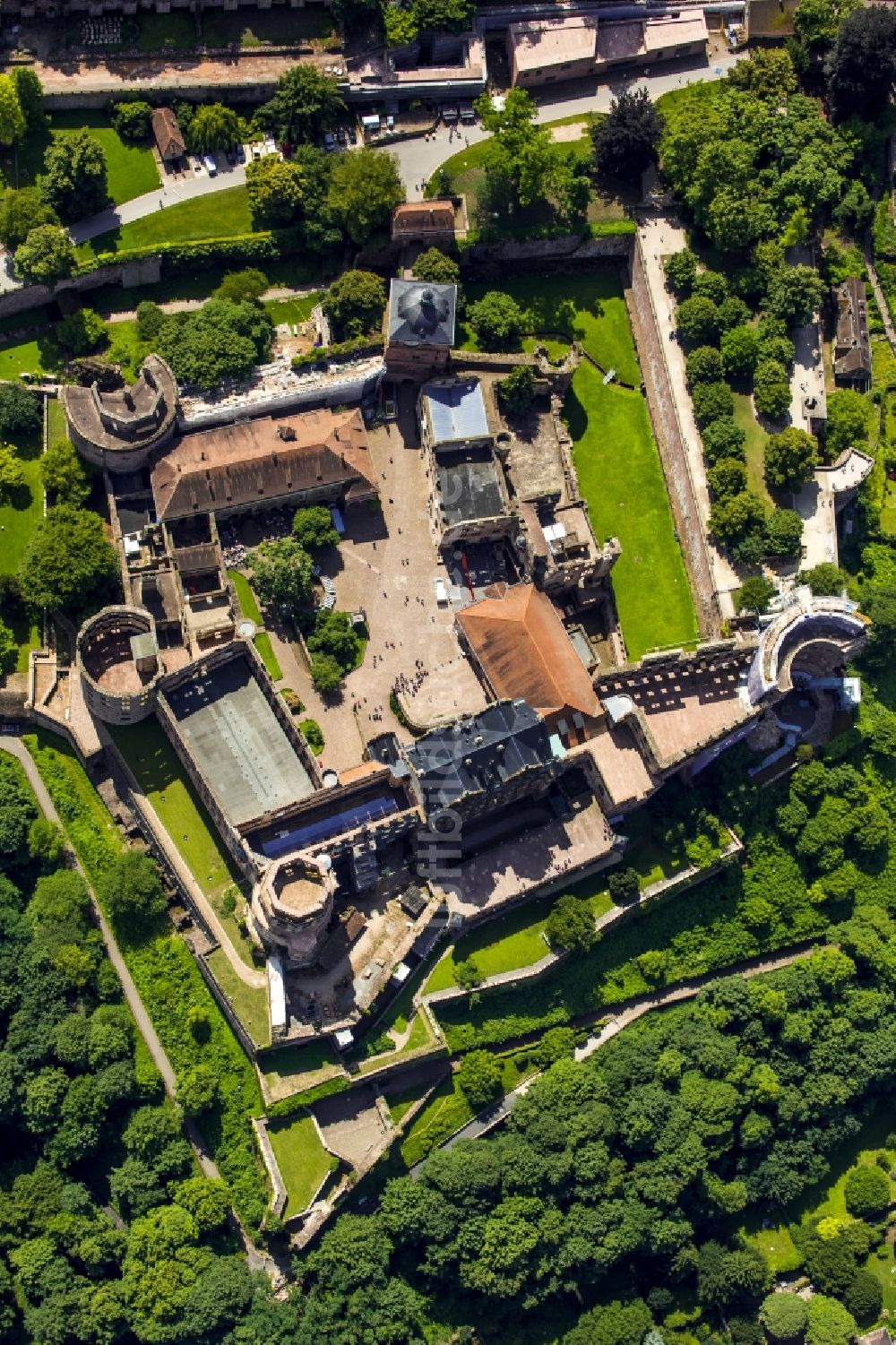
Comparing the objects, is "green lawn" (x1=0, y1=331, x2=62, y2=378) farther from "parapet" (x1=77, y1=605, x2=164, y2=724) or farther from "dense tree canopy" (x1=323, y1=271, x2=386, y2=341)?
→ "parapet" (x1=77, y1=605, x2=164, y2=724)

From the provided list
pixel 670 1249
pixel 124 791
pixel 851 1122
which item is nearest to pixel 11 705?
pixel 124 791

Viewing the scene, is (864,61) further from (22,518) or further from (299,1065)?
(299,1065)

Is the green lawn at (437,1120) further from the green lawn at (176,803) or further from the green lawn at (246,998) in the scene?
the green lawn at (176,803)

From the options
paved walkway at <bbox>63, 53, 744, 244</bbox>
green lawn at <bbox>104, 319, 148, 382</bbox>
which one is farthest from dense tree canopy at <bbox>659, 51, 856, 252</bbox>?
green lawn at <bbox>104, 319, 148, 382</bbox>

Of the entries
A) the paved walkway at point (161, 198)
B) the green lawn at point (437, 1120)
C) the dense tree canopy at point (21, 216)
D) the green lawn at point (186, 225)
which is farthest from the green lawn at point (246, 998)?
the paved walkway at point (161, 198)

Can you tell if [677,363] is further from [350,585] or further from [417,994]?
[417,994]

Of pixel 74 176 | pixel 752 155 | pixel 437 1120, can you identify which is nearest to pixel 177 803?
pixel 437 1120
